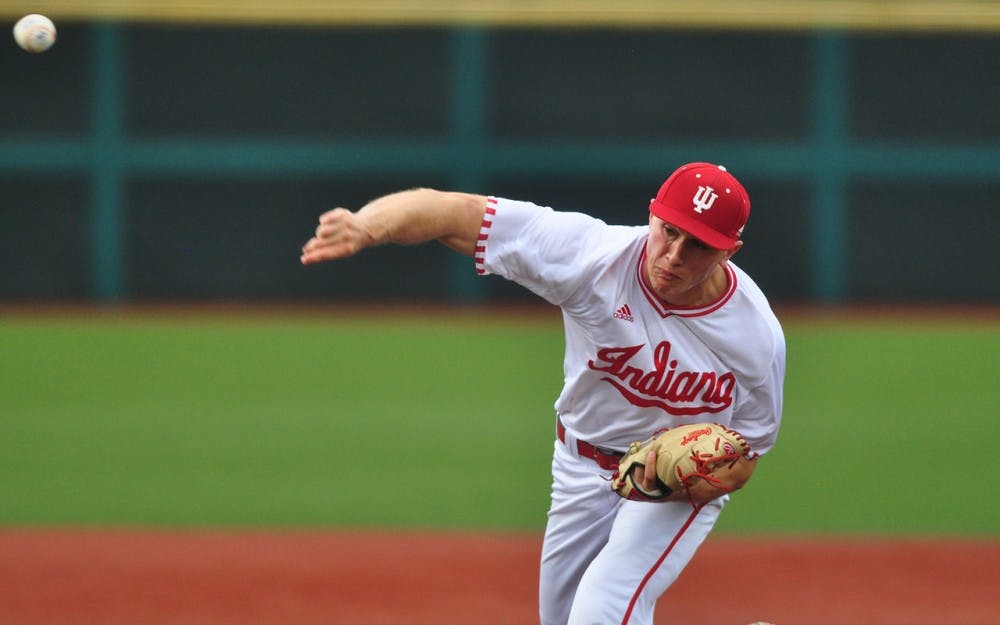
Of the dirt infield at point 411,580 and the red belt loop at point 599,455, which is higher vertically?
the red belt loop at point 599,455

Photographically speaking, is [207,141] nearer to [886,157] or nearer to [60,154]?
[60,154]

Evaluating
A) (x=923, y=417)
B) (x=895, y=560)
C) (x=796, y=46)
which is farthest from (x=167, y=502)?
(x=796, y=46)

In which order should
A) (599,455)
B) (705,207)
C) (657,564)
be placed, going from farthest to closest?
1. (599,455)
2. (657,564)
3. (705,207)

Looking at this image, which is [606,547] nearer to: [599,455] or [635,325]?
[599,455]

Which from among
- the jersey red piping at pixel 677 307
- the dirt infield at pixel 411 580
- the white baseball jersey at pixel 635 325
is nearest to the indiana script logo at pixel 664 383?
the white baseball jersey at pixel 635 325

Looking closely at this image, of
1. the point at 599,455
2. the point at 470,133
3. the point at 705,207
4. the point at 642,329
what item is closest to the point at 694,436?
the point at 642,329

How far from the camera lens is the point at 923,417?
11.0 metres

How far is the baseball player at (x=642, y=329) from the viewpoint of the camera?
4379 mm

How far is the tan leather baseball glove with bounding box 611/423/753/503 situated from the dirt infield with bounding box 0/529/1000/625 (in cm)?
179

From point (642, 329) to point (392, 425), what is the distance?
20.1 ft

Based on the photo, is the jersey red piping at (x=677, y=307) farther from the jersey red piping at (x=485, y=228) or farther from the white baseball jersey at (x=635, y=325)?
the jersey red piping at (x=485, y=228)

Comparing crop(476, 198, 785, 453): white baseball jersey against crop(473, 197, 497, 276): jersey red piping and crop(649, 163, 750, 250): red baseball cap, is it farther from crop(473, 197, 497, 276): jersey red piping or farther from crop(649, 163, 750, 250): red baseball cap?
crop(649, 163, 750, 250): red baseball cap

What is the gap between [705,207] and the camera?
433 cm

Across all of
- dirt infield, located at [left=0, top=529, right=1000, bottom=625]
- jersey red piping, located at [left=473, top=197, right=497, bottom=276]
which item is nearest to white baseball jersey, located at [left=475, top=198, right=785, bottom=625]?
jersey red piping, located at [left=473, top=197, right=497, bottom=276]
